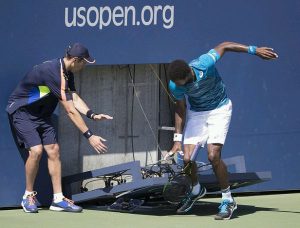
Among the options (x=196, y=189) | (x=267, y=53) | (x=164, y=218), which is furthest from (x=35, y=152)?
(x=267, y=53)

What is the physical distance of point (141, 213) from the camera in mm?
9945

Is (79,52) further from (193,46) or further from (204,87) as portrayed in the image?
(193,46)

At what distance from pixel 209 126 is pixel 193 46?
65.3 inches

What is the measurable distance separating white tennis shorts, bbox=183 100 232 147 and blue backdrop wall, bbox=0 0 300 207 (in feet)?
4.62

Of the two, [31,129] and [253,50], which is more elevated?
[253,50]

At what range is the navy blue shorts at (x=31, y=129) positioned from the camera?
9914mm

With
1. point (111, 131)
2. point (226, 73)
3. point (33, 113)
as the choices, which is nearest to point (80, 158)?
point (111, 131)

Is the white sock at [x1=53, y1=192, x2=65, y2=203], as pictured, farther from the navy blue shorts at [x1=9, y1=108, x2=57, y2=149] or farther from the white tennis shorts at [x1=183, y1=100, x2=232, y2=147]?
the white tennis shorts at [x1=183, y1=100, x2=232, y2=147]

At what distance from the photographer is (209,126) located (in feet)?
31.3

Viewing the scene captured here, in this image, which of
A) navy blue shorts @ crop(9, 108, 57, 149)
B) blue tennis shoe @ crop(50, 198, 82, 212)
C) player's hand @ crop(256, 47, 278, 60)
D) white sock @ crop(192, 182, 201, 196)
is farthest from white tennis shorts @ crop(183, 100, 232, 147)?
navy blue shorts @ crop(9, 108, 57, 149)

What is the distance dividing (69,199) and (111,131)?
3.65 feet

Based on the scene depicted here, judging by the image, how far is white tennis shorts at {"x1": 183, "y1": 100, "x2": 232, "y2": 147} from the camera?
947cm

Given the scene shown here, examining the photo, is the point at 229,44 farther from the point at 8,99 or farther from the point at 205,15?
the point at 8,99

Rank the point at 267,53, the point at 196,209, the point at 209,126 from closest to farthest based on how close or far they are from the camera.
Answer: the point at 267,53
the point at 209,126
the point at 196,209
